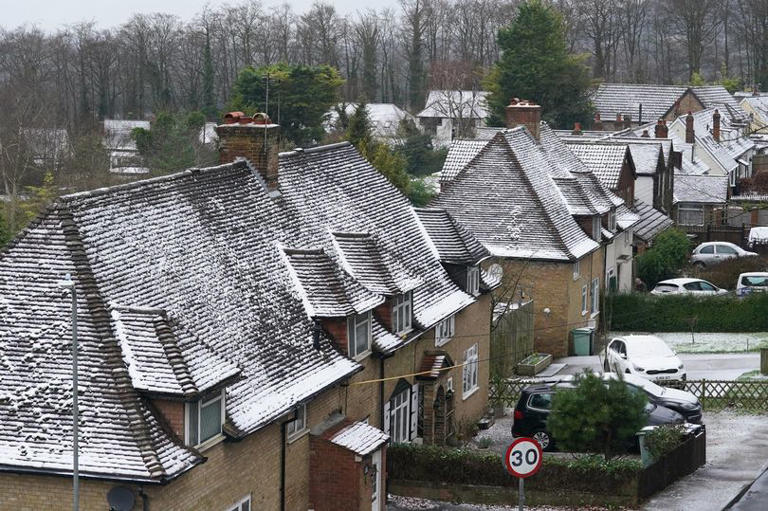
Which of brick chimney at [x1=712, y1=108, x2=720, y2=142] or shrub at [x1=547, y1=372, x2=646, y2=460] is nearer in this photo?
shrub at [x1=547, y1=372, x2=646, y2=460]

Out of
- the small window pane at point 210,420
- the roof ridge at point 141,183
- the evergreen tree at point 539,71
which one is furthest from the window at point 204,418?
the evergreen tree at point 539,71

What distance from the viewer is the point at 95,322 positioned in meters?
21.4

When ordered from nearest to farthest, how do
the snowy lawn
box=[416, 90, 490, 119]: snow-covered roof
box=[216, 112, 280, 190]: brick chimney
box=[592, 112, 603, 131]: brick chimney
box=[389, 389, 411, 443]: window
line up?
box=[216, 112, 280, 190]: brick chimney → box=[389, 389, 411, 443]: window → the snowy lawn → box=[592, 112, 603, 131]: brick chimney → box=[416, 90, 490, 119]: snow-covered roof

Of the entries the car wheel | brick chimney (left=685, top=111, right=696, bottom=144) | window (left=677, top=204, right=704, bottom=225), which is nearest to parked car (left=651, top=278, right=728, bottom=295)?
window (left=677, top=204, right=704, bottom=225)

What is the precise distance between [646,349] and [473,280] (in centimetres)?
749

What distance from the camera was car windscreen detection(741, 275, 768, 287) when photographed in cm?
5191

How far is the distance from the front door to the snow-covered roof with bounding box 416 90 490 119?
71.7 metres

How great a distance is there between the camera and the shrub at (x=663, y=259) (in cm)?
5528

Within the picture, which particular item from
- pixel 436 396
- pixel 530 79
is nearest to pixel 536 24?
pixel 530 79

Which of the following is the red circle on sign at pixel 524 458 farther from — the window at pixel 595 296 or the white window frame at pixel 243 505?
the window at pixel 595 296

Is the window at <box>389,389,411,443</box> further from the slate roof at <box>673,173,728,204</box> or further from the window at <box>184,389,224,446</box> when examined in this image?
the slate roof at <box>673,173,728,204</box>

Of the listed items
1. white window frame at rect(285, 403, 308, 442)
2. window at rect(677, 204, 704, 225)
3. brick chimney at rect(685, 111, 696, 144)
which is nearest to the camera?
white window frame at rect(285, 403, 308, 442)

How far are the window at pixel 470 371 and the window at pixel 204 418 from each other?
1431 cm

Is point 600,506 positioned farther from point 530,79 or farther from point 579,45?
point 579,45
